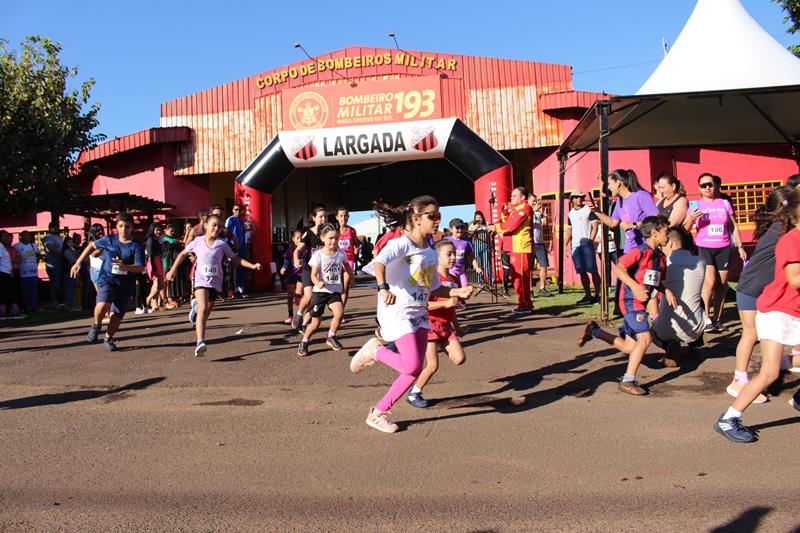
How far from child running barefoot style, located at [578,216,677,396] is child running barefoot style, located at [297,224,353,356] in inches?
138

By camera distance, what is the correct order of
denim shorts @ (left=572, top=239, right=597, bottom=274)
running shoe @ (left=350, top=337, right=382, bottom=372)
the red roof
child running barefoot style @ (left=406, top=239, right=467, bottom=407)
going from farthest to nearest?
1. the red roof
2. denim shorts @ (left=572, top=239, right=597, bottom=274)
3. child running barefoot style @ (left=406, top=239, right=467, bottom=407)
4. running shoe @ (left=350, top=337, right=382, bottom=372)

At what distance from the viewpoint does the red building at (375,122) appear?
58.3 ft

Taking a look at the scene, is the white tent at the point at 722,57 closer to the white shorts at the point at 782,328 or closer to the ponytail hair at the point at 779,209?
the ponytail hair at the point at 779,209

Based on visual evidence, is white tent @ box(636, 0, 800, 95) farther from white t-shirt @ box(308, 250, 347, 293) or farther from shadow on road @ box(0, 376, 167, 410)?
shadow on road @ box(0, 376, 167, 410)

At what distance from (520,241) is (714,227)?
9.92 feet

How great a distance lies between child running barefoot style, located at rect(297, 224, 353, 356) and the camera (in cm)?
837

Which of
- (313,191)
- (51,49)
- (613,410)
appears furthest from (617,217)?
(313,191)

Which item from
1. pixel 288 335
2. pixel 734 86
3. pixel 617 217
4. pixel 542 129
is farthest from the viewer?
pixel 542 129

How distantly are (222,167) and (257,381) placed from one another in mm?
15965

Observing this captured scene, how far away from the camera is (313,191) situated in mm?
31734

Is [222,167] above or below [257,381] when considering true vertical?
above

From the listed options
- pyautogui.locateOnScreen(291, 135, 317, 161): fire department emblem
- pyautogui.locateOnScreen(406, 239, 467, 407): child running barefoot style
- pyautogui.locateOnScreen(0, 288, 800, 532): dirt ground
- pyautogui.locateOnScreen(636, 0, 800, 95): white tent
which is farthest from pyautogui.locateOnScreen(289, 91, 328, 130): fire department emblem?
pyautogui.locateOnScreen(406, 239, 467, 407): child running barefoot style

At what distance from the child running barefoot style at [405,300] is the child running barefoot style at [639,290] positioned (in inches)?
66.7

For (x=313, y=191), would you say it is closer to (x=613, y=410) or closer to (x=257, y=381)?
(x=257, y=381)
